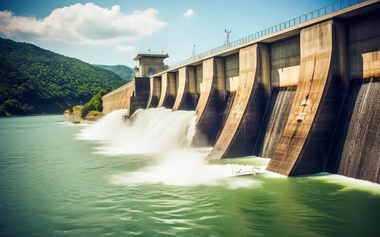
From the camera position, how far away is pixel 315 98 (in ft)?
56.7

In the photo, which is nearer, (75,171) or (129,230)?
(129,230)

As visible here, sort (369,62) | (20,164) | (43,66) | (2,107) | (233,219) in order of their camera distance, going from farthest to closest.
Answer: (43,66)
(2,107)
(20,164)
(369,62)
(233,219)

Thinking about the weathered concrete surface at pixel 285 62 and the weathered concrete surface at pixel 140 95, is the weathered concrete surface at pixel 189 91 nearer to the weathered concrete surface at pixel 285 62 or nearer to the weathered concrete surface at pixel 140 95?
the weathered concrete surface at pixel 140 95

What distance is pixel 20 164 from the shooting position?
23.2 meters

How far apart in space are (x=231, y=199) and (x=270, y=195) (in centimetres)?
178

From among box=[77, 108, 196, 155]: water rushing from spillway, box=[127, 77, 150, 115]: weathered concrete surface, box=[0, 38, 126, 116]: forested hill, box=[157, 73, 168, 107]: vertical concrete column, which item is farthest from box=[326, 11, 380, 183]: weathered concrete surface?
box=[0, 38, 126, 116]: forested hill

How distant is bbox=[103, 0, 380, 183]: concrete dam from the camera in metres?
15.8

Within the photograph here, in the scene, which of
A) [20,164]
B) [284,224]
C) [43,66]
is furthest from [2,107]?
[284,224]

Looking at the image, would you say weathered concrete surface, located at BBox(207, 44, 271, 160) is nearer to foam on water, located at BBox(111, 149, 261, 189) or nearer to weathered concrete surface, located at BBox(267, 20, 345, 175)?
foam on water, located at BBox(111, 149, 261, 189)

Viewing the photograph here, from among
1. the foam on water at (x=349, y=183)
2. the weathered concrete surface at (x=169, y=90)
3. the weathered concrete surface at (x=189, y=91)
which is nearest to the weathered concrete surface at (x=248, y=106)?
the foam on water at (x=349, y=183)

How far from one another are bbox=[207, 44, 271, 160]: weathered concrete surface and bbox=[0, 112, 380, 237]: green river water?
271cm

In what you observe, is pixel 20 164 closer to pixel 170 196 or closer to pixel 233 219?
pixel 170 196

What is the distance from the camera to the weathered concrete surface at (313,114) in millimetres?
16500

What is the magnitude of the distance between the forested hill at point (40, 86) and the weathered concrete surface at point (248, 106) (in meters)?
113
